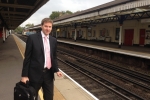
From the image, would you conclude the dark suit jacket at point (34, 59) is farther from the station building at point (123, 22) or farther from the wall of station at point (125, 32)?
the wall of station at point (125, 32)

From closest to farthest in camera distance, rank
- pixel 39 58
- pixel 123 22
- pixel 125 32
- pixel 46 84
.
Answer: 1. pixel 39 58
2. pixel 46 84
3. pixel 125 32
4. pixel 123 22

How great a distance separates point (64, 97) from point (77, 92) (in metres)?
0.63

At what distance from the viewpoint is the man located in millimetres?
2709

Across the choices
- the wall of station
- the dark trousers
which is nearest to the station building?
the wall of station

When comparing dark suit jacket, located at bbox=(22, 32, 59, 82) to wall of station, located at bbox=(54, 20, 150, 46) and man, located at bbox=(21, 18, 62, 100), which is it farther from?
wall of station, located at bbox=(54, 20, 150, 46)

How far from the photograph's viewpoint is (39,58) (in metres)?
2.73

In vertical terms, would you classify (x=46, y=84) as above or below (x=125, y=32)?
below

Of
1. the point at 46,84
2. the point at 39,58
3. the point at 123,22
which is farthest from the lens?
the point at 123,22

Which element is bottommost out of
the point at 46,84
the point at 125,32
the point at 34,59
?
the point at 46,84

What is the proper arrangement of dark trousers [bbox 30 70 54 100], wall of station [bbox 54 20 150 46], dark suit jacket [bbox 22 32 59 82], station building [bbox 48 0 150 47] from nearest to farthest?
dark suit jacket [bbox 22 32 59 82] < dark trousers [bbox 30 70 54 100] < station building [bbox 48 0 150 47] < wall of station [bbox 54 20 150 46]

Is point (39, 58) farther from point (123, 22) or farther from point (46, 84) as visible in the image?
point (123, 22)

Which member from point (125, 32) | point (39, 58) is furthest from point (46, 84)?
point (125, 32)

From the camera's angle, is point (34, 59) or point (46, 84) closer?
point (34, 59)

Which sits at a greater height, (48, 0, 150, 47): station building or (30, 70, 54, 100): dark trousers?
(48, 0, 150, 47): station building
